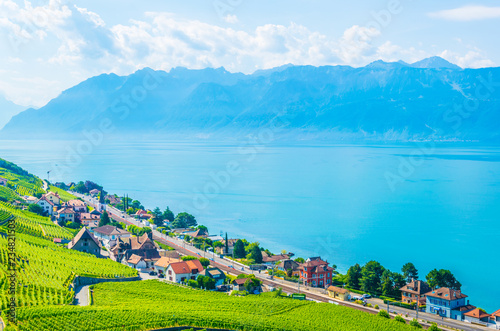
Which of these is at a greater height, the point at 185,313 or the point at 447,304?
the point at 447,304

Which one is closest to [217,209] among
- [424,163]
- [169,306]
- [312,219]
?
[312,219]

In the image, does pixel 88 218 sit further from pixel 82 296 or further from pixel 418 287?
pixel 418 287

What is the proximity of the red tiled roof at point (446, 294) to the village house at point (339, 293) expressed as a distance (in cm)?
482

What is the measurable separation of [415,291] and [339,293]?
15.7 feet

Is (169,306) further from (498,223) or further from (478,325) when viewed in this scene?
(498,223)

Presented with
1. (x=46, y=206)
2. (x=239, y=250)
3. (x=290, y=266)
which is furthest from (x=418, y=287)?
(x=46, y=206)

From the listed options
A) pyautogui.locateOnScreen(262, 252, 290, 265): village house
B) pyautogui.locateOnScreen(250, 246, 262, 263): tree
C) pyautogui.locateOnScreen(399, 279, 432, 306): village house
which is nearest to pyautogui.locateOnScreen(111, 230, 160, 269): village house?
A: pyautogui.locateOnScreen(250, 246, 262, 263): tree

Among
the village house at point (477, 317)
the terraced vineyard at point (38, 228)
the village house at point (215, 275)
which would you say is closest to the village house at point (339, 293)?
the village house at point (477, 317)

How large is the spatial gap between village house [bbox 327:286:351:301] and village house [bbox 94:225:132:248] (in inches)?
857

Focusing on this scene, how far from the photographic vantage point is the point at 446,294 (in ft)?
88.6

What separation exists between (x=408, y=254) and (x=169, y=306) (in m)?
31.1

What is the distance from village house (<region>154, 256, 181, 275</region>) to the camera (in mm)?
32125

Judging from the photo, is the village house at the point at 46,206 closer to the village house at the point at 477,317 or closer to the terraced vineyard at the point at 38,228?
the terraced vineyard at the point at 38,228

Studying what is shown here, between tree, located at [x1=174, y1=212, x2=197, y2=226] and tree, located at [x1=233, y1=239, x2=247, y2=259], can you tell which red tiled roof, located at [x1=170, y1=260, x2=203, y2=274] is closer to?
tree, located at [x1=233, y1=239, x2=247, y2=259]
